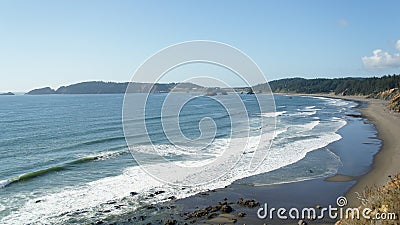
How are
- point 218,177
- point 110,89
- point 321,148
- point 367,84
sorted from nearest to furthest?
point 218,177, point 321,148, point 367,84, point 110,89

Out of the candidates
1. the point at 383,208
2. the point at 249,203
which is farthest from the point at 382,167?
the point at 383,208

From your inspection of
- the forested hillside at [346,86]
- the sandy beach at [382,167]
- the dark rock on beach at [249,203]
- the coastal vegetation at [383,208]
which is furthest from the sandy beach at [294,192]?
the forested hillside at [346,86]

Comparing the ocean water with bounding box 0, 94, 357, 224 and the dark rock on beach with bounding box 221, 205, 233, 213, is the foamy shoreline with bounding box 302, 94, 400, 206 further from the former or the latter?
the dark rock on beach with bounding box 221, 205, 233, 213

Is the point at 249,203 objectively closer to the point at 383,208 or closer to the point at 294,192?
the point at 294,192

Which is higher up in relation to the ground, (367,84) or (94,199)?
(367,84)

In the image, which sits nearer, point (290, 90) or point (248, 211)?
point (248, 211)

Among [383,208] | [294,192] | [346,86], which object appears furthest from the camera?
[346,86]

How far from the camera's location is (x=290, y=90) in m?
182

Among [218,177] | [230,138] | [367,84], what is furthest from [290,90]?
[218,177]

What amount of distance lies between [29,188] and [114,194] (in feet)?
14.8

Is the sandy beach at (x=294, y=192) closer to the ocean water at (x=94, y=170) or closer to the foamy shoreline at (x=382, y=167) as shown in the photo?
the foamy shoreline at (x=382, y=167)

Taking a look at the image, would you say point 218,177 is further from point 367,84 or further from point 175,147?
point 367,84

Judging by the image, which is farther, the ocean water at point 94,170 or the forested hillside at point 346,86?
the forested hillside at point 346,86

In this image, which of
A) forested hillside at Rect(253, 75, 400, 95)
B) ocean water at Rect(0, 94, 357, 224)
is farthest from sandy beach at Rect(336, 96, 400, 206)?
forested hillside at Rect(253, 75, 400, 95)
